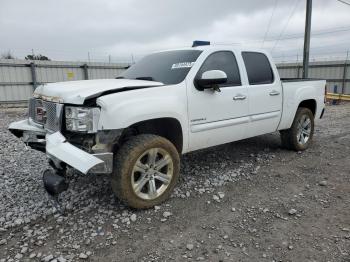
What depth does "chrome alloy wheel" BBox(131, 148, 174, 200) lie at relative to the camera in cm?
363

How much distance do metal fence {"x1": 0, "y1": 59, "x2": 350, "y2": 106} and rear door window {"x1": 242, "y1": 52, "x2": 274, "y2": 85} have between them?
14.6 metres

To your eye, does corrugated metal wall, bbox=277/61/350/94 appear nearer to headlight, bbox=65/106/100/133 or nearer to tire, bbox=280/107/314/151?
tire, bbox=280/107/314/151

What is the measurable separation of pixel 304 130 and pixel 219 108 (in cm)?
278

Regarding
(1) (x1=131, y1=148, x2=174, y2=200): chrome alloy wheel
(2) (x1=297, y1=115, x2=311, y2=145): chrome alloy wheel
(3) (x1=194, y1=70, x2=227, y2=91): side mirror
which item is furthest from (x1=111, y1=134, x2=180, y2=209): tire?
(2) (x1=297, y1=115, x2=311, y2=145): chrome alloy wheel

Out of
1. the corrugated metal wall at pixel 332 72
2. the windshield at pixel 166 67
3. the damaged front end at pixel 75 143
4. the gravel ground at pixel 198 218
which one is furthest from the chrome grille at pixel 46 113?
the corrugated metal wall at pixel 332 72

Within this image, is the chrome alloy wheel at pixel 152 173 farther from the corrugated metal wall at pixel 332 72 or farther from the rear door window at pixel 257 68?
the corrugated metal wall at pixel 332 72

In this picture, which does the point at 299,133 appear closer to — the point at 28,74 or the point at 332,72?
the point at 332,72

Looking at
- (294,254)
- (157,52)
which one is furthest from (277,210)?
(157,52)

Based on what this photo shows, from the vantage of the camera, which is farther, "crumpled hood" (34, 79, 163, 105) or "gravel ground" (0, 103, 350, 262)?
"crumpled hood" (34, 79, 163, 105)

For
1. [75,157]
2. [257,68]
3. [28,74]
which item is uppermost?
[257,68]

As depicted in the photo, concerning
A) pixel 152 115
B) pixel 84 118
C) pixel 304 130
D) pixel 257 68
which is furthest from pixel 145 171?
pixel 304 130

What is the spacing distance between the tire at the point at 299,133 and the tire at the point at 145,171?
305cm

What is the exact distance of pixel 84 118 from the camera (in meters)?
3.37

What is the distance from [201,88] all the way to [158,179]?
131 cm
